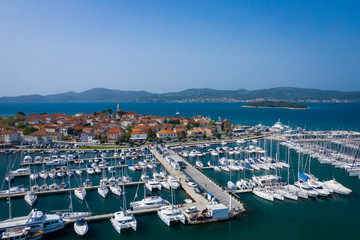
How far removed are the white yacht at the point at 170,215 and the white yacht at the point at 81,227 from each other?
535 cm

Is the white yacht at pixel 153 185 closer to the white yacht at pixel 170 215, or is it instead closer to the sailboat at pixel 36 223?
the white yacht at pixel 170 215

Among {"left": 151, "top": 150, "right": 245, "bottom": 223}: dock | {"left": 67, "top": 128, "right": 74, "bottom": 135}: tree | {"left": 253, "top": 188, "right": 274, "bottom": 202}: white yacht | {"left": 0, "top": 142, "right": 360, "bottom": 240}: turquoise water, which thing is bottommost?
{"left": 0, "top": 142, "right": 360, "bottom": 240}: turquoise water

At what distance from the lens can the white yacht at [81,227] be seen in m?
17.2

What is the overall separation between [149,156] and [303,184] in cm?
2128

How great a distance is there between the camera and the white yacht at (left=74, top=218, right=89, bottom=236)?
17172 millimetres

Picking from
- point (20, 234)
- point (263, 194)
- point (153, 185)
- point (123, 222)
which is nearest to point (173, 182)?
point (153, 185)

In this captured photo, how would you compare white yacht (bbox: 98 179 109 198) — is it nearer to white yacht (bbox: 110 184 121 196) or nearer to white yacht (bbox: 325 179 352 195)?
white yacht (bbox: 110 184 121 196)

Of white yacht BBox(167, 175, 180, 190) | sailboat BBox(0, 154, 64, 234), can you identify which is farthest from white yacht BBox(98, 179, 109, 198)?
white yacht BBox(167, 175, 180, 190)

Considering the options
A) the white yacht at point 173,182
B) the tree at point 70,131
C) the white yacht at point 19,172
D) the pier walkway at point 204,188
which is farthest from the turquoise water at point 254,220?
the tree at point 70,131

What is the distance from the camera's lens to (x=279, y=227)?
19.0 meters

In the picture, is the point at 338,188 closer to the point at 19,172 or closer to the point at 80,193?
the point at 80,193

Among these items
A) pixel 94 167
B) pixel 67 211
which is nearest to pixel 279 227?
pixel 67 211

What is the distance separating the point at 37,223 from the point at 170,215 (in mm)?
8932

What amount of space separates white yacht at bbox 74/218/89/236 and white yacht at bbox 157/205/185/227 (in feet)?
17.6
